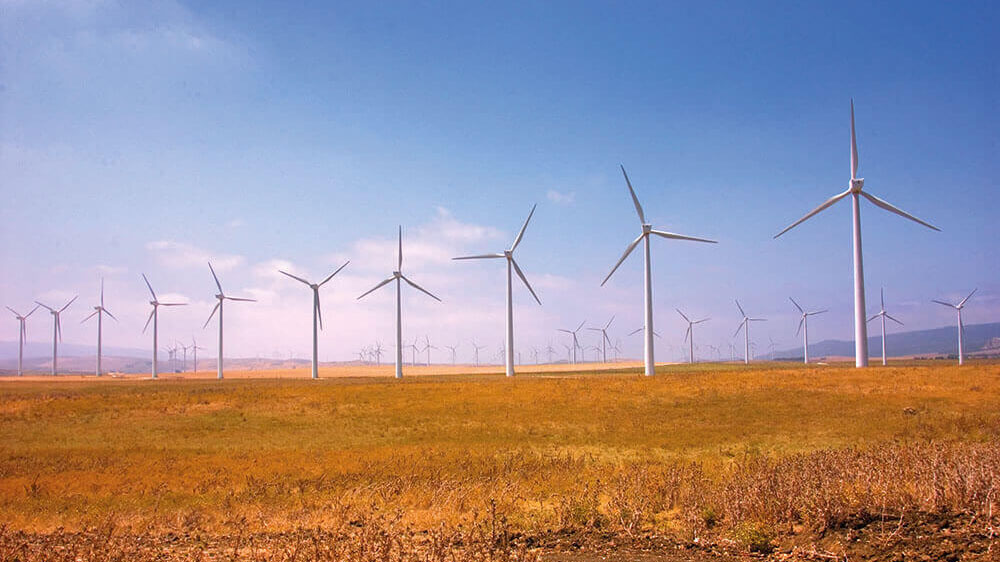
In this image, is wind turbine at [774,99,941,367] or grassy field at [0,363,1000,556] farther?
wind turbine at [774,99,941,367]

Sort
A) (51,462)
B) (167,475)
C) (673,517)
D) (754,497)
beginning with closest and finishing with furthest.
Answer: (754,497) < (673,517) < (167,475) < (51,462)

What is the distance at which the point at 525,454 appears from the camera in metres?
28.3

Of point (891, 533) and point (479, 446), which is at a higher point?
point (891, 533)

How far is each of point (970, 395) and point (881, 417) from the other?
1088 cm

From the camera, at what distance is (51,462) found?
28844 millimetres

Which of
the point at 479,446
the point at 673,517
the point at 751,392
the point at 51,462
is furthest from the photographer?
the point at 751,392

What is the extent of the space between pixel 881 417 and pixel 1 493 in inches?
1616

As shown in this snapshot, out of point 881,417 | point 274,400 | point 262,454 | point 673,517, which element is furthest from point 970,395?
point 274,400

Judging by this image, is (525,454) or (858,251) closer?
(525,454)

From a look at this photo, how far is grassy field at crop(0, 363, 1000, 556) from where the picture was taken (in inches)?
608

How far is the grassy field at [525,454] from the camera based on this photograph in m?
15.4

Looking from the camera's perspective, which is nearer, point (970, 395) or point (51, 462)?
point (51, 462)

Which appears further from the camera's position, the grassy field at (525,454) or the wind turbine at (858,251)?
the wind turbine at (858,251)

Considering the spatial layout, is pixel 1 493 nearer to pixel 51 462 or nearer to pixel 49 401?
pixel 51 462
